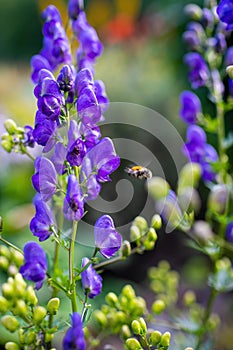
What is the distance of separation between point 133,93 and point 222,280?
7.42 feet

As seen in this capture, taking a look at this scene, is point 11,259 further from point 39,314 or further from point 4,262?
point 39,314

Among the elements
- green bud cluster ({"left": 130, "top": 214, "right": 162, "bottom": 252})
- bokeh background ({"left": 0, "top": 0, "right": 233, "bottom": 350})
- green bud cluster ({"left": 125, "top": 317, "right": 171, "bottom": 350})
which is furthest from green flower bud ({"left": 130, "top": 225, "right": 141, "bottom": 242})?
bokeh background ({"left": 0, "top": 0, "right": 233, "bottom": 350})

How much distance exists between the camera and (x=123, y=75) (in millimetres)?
3539

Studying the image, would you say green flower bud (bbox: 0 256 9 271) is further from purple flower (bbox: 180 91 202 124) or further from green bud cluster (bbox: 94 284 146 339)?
purple flower (bbox: 180 91 202 124)

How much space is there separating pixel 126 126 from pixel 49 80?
2277 mm

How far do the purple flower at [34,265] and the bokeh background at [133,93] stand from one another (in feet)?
2.47

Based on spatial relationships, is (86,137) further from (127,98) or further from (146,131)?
(127,98)

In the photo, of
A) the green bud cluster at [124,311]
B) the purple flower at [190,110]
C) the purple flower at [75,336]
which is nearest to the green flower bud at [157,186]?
the purple flower at [190,110]

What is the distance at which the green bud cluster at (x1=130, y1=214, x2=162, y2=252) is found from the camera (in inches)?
41.8

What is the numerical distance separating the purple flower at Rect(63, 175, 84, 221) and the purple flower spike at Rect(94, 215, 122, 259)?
7 centimetres

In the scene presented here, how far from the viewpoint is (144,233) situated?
3.59 ft

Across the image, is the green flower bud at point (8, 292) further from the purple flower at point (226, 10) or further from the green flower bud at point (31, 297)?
the purple flower at point (226, 10)

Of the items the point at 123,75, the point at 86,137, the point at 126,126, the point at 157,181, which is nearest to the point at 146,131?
the point at 126,126

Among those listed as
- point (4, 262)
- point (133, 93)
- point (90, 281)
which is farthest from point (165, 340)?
point (133, 93)
